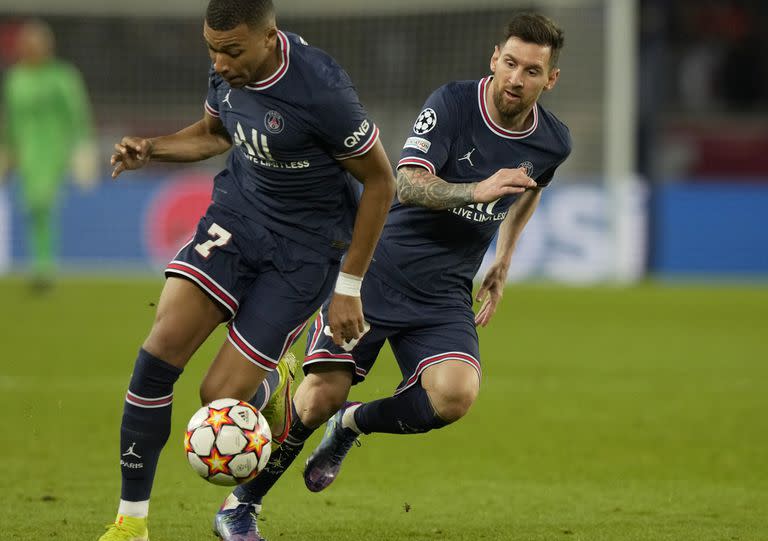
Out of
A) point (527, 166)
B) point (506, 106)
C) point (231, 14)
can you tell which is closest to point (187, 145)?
point (231, 14)

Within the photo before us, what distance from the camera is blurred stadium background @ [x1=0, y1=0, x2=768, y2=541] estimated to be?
5793mm

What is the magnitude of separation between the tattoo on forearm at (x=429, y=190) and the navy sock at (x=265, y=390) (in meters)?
0.95

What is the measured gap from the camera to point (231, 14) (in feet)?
15.1

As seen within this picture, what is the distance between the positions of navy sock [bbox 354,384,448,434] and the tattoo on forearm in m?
0.84

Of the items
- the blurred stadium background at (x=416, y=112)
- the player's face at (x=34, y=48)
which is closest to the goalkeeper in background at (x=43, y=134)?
the player's face at (x=34, y=48)

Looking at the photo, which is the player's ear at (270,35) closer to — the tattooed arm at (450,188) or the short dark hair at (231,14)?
the short dark hair at (231,14)

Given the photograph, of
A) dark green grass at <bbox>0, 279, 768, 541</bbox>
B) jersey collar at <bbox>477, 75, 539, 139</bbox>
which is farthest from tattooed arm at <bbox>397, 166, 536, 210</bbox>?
dark green grass at <bbox>0, 279, 768, 541</bbox>

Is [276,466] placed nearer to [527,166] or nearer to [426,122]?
[426,122]

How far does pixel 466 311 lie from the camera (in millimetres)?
5691

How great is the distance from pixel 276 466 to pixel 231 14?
1.88 meters

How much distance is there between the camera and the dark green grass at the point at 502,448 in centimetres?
536

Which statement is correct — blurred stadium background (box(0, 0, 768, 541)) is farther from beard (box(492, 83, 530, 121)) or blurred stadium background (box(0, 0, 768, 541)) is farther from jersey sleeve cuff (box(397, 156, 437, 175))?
beard (box(492, 83, 530, 121))

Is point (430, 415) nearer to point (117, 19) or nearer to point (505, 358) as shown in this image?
point (505, 358)

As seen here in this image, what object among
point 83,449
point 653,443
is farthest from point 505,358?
point 83,449
